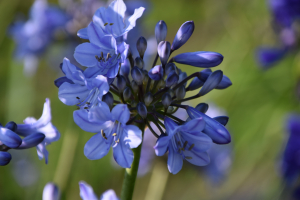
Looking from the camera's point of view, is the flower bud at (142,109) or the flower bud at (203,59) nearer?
the flower bud at (142,109)

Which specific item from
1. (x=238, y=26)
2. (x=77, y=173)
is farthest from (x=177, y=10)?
(x=77, y=173)

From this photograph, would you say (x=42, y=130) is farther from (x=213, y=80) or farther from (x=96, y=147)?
(x=213, y=80)

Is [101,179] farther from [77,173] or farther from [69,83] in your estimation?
[69,83]

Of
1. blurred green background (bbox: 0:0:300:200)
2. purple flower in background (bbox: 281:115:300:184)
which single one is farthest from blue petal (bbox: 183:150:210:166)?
blurred green background (bbox: 0:0:300:200)

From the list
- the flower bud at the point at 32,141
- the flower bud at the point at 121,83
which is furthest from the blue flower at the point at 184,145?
the flower bud at the point at 32,141

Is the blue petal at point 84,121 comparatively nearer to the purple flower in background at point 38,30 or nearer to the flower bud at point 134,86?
the flower bud at point 134,86

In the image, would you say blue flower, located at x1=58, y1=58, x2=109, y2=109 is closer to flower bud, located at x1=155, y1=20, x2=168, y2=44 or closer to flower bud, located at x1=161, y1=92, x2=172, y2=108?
flower bud, located at x1=161, y1=92, x2=172, y2=108
